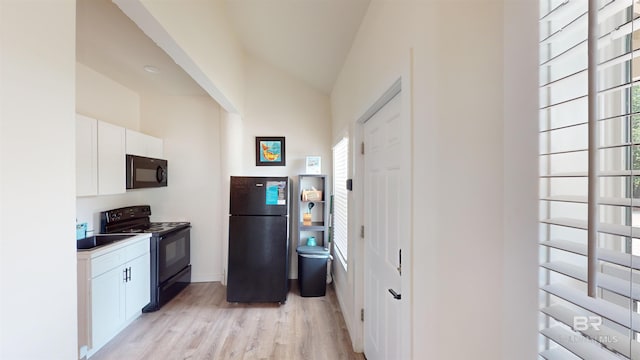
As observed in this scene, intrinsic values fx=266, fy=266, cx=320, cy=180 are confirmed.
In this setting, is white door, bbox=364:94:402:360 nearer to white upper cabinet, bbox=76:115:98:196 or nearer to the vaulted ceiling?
the vaulted ceiling

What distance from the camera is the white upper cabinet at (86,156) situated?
7.97ft

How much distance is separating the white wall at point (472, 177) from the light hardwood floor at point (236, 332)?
158cm

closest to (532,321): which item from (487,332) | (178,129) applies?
(487,332)

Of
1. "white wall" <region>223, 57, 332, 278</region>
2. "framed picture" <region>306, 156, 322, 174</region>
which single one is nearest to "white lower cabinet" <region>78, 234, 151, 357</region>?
"white wall" <region>223, 57, 332, 278</region>

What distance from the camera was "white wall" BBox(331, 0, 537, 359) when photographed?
1.97 feet

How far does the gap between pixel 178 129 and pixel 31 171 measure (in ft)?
10.8

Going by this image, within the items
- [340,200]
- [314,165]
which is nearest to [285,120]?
[314,165]

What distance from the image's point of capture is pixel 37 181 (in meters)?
0.84

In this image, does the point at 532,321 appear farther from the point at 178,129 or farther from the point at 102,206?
the point at 178,129

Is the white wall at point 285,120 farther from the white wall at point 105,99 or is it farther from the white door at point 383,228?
the white door at point 383,228

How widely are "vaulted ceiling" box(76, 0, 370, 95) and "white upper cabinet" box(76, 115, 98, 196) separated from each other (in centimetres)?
71

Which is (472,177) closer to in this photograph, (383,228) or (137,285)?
(383,228)

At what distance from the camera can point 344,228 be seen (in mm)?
2900

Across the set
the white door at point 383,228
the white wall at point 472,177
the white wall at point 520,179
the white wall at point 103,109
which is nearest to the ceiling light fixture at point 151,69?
the white wall at point 103,109
